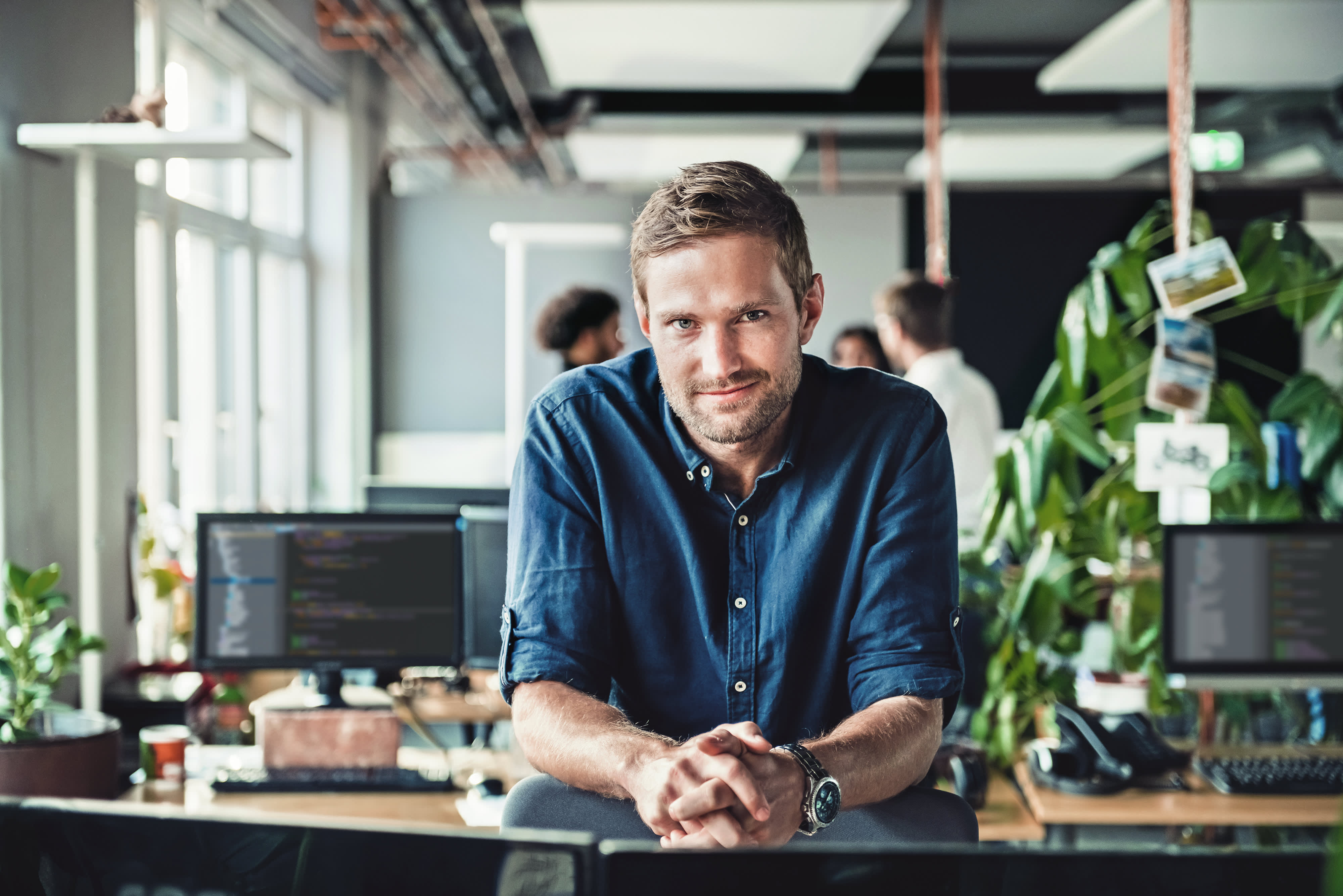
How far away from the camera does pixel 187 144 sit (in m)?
2.39

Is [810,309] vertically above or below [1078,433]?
above

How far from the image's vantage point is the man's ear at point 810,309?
142 centimetres

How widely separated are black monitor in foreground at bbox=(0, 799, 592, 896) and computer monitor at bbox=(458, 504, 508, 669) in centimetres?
189

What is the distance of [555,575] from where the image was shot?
4.55 ft

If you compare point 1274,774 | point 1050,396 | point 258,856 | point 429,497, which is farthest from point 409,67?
point 258,856

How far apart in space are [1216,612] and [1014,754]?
0.48 metres

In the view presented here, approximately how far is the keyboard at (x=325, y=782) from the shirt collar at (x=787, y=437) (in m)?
1.00

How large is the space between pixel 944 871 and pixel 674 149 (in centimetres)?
601

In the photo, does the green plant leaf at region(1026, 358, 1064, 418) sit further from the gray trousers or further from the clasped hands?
the clasped hands

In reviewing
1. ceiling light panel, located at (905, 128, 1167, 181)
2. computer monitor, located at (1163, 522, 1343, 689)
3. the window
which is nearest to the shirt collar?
computer monitor, located at (1163, 522, 1343, 689)

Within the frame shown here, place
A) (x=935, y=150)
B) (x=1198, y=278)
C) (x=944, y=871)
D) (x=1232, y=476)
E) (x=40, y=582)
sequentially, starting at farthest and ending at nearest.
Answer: (x=935, y=150) → (x=1198, y=278) → (x=1232, y=476) → (x=40, y=582) → (x=944, y=871)

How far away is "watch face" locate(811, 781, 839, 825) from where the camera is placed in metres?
1.15

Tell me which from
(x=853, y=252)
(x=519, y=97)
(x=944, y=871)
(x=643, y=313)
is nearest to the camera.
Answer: (x=944, y=871)

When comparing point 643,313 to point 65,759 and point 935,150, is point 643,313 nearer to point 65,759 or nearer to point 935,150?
point 65,759
